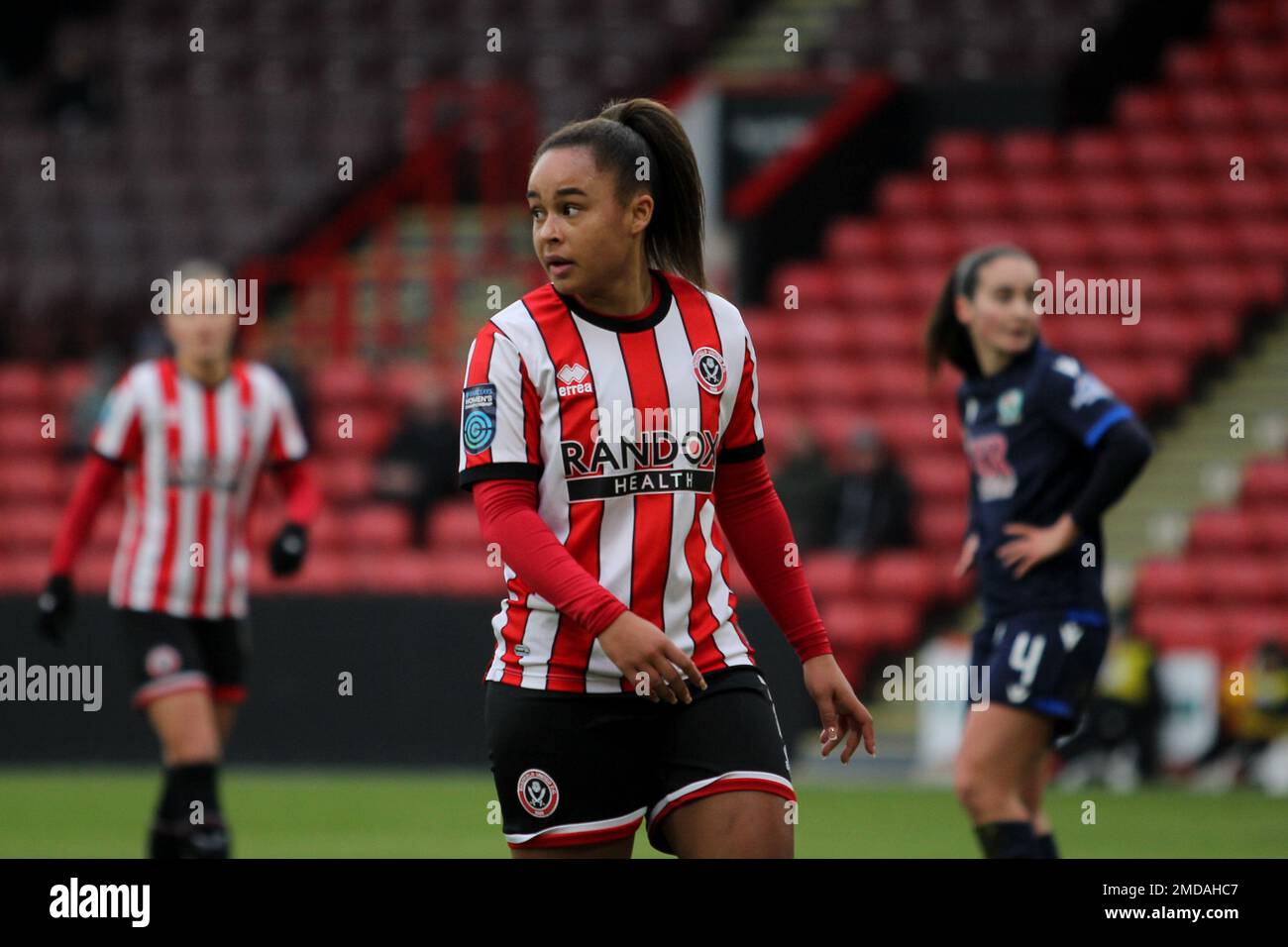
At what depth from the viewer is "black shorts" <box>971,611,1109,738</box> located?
6.05m

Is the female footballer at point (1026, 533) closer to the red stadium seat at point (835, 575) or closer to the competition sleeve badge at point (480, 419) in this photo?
the competition sleeve badge at point (480, 419)

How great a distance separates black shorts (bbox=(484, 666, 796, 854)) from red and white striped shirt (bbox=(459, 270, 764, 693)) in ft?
0.20

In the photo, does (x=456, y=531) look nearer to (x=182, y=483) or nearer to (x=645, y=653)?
(x=182, y=483)

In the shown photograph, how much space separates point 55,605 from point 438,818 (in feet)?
11.4

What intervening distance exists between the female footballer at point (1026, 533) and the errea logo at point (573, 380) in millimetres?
2347

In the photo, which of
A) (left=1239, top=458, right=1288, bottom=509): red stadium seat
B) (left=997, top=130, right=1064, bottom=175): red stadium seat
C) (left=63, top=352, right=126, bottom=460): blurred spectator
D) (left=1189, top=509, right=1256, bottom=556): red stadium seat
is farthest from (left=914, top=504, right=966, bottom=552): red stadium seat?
(left=63, top=352, right=126, bottom=460): blurred spectator

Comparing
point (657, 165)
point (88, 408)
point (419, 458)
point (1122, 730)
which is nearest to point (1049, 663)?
point (657, 165)

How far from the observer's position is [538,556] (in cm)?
405

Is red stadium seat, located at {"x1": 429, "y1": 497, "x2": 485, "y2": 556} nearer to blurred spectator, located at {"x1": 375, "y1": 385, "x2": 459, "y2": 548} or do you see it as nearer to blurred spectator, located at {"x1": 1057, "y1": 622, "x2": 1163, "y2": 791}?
blurred spectator, located at {"x1": 375, "y1": 385, "x2": 459, "y2": 548}

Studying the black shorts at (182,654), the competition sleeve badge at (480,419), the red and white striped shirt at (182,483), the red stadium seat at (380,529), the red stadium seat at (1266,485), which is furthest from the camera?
the red stadium seat at (380,529)

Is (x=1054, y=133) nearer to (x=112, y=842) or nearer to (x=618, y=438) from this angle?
(x=112, y=842)

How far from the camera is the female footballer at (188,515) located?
741 centimetres

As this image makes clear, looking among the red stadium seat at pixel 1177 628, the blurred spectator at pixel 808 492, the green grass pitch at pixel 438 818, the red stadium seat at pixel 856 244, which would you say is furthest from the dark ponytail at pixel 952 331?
the red stadium seat at pixel 856 244

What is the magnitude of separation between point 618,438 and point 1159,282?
41.4 ft
